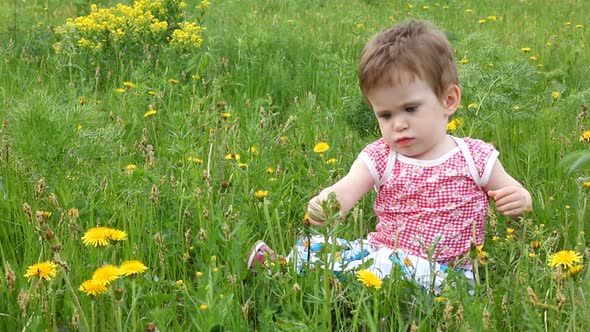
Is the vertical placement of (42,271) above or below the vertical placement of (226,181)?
above

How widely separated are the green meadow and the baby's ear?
1.37 feet

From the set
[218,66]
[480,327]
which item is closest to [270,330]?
[480,327]

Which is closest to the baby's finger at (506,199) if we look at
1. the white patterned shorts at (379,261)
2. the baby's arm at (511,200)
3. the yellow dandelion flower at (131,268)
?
the baby's arm at (511,200)

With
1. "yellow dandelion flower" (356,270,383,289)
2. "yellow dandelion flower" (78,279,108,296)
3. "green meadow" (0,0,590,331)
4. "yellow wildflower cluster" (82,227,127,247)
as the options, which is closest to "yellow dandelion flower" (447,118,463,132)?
"green meadow" (0,0,590,331)

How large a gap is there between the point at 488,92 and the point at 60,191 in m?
1.75

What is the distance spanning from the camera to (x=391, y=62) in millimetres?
2553

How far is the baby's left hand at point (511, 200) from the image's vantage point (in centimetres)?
250

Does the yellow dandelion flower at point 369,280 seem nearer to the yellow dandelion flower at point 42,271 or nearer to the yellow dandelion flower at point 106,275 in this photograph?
the yellow dandelion flower at point 106,275

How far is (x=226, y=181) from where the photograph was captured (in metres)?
3.13

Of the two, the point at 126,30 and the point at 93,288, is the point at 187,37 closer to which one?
the point at 126,30

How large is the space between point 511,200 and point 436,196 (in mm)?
246

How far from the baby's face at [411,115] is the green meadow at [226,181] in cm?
30

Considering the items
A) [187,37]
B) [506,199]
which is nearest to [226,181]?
[506,199]

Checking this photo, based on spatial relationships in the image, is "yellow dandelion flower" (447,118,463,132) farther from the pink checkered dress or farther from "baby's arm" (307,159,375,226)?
"baby's arm" (307,159,375,226)
